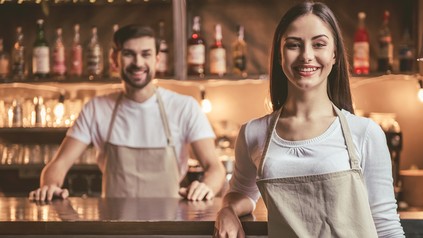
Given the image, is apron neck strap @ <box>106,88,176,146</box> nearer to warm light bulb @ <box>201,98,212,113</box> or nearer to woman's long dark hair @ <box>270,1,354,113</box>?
warm light bulb @ <box>201,98,212,113</box>

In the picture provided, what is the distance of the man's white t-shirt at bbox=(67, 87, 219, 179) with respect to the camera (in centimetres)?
299

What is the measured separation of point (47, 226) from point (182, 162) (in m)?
1.26

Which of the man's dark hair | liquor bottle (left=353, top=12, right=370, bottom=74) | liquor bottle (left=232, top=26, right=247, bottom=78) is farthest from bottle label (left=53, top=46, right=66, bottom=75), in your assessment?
liquor bottle (left=353, top=12, right=370, bottom=74)

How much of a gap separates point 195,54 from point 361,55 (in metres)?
0.94

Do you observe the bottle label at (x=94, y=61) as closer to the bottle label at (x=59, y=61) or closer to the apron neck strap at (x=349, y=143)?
the bottle label at (x=59, y=61)

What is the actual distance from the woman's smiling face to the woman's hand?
36 cm

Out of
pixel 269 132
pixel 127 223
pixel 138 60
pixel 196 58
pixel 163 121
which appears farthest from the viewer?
pixel 196 58

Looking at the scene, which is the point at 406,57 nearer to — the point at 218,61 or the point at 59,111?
the point at 218,61

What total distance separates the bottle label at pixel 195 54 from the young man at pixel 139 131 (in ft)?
2.76

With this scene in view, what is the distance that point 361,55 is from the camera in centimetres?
384

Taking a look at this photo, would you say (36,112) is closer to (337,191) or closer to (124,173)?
(124,173)

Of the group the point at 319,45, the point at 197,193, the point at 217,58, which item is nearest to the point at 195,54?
the point at 217,58

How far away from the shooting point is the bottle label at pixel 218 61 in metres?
3.95

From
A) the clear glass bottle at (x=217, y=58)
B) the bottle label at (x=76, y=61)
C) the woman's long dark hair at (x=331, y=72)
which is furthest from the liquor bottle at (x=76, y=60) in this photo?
the woman's long dark hair at (x=331, y=72)
